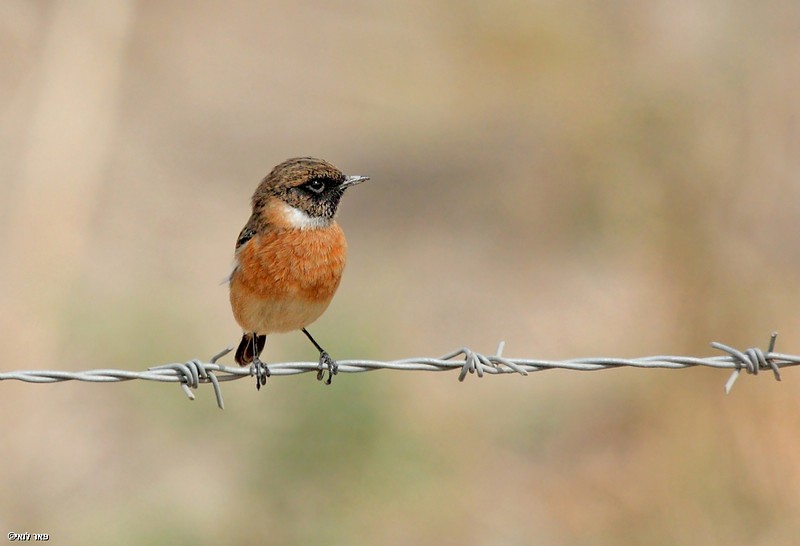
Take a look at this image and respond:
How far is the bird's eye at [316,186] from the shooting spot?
578cm

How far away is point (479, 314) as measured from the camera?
12414mm

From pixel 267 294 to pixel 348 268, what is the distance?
715 centimetres

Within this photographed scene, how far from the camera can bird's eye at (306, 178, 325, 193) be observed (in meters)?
5.78

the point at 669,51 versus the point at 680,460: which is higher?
the point at 669,51

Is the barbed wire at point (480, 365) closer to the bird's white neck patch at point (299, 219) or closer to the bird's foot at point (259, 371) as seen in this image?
the bird's foot at point (259, 371)

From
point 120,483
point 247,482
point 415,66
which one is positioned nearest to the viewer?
point 247,482

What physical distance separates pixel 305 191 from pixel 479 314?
6888 millimetres

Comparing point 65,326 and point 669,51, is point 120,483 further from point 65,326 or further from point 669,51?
point 669,51

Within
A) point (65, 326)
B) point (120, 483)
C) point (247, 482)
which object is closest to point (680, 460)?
point (247, 482)

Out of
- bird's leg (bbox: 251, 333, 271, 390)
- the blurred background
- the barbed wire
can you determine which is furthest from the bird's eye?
the blurred background

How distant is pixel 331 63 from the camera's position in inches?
726

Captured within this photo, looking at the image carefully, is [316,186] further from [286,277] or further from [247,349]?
[247,349]

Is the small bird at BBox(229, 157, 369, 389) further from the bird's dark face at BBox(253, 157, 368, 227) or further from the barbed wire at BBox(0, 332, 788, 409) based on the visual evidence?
the barbed wire at BBox(0, 332, 788, 409)

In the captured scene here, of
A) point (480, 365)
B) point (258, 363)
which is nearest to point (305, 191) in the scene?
point (258, 363)
